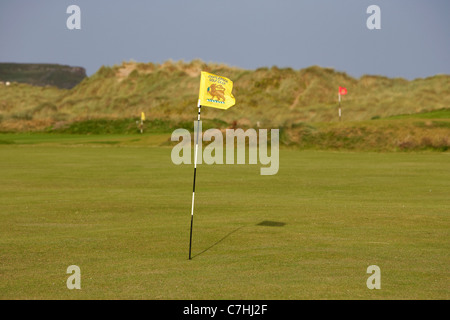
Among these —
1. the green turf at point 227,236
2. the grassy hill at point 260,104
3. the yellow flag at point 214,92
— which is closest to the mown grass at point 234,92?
the grassy hill at point 260,104

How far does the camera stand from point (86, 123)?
3656 inches

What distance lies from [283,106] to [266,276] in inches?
4151

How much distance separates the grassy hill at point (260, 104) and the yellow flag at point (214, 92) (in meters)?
42.4

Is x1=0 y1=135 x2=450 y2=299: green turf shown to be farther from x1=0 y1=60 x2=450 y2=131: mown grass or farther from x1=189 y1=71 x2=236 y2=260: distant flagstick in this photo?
x1=0 y1=60 x2=450 y2=131: mown grass

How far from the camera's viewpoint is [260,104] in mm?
118938

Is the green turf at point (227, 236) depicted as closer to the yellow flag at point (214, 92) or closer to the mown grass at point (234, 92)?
the yellow flag at point (214, 92)

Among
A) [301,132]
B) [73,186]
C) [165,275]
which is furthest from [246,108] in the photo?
[165,275]

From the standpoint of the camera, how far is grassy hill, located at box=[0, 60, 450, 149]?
195 ft

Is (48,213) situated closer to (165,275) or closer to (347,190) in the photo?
(165,275)

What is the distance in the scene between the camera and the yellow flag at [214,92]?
536 inches

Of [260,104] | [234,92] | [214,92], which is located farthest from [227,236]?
[234,92]

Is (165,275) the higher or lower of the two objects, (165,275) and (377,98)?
the lower

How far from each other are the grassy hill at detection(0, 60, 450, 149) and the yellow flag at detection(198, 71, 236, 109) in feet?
139

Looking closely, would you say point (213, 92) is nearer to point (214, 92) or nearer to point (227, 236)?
point (214, 92)
